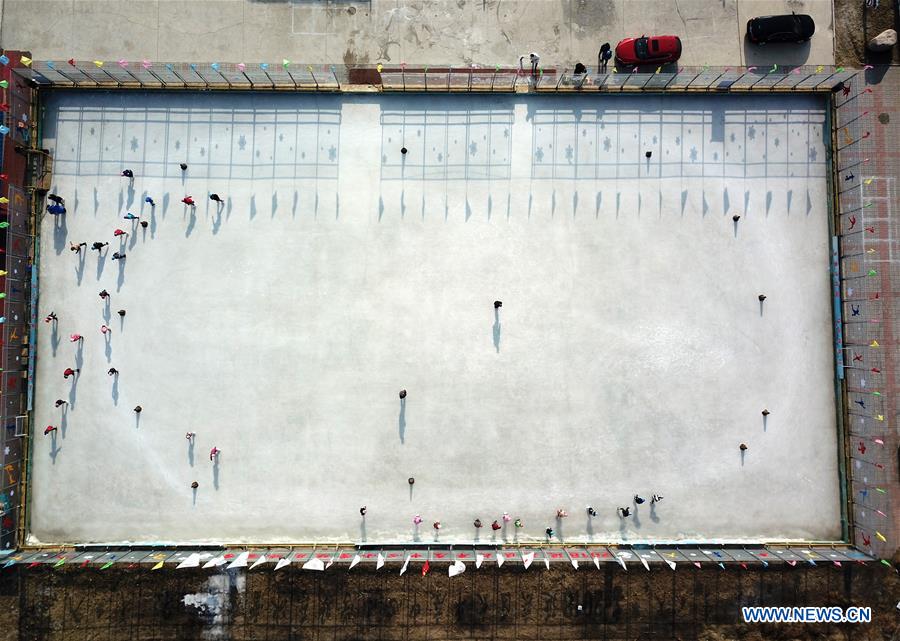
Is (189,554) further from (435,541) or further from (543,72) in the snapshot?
(543,72)

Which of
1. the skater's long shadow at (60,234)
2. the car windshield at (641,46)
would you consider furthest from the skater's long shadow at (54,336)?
the car windshield at (641,46)

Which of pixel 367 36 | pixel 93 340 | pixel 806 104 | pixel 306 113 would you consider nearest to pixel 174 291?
pixel 93 340

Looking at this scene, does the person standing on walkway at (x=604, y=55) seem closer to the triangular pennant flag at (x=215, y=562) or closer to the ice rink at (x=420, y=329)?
the ice rink at (x=420, y=329)

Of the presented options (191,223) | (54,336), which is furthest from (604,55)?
(54,336)

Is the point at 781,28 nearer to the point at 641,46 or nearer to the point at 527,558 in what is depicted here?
the point at 641,46

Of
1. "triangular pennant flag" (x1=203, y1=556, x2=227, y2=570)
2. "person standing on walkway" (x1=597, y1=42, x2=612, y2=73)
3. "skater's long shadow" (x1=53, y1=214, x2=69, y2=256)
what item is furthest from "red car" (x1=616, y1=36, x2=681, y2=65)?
"triangular pennant flag" (x1=203, y1=556, x2=227, y2=570)

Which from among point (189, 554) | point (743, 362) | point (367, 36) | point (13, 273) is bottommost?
point (189, 554)

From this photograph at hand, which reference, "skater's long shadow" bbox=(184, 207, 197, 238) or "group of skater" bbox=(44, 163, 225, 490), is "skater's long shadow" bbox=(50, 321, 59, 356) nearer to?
"group of skater" bbox=(44, 163, 225, 490)
